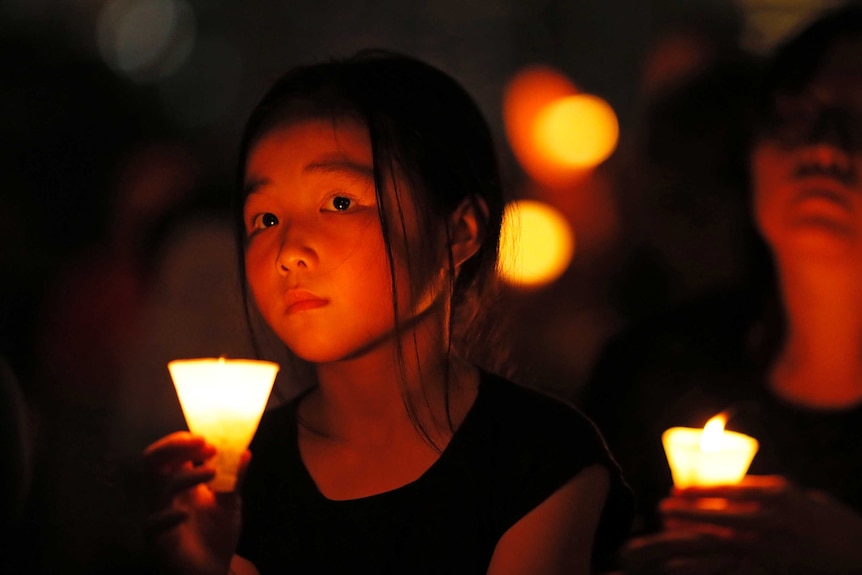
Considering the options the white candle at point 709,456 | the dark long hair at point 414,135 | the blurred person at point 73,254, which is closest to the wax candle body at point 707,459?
the white candle at point 709,456

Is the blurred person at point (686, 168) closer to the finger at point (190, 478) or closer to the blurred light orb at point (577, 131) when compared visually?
the blurred light orb at point (577, 131)

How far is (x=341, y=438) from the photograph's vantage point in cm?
124

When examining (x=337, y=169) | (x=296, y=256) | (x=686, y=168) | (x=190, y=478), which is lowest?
(x=190, y=478)

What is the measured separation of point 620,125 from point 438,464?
0.70 m

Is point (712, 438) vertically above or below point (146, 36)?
below

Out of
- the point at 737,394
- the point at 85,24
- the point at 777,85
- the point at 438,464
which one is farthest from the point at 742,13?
the point at 85,24

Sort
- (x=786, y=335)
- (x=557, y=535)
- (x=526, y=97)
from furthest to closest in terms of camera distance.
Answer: (x=526, y=97) → (x=786, y=335) → (x=557, y=535)

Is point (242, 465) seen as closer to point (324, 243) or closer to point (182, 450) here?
point (182, 450)

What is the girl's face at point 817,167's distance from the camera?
3.91ft

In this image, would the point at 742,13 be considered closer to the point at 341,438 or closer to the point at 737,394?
the point at 737,394

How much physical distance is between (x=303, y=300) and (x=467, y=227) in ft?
0.87

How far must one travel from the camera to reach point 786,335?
1.31 meters

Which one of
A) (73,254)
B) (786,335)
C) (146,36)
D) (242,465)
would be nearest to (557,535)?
(242,465)

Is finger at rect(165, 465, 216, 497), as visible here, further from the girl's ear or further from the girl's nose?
the girl's ear
